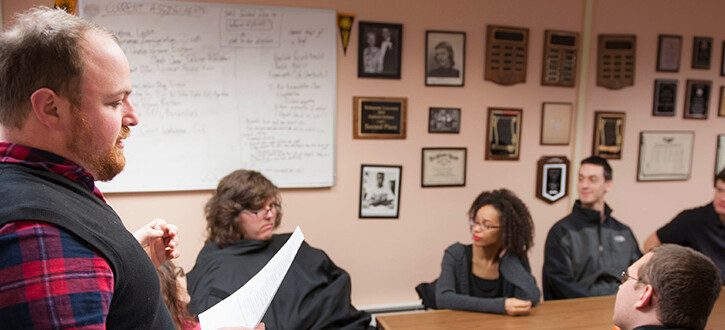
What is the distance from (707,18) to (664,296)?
334cm

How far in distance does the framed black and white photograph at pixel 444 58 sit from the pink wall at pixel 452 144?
5 cm

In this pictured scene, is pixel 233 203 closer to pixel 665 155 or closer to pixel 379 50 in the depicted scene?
pixel 379 50

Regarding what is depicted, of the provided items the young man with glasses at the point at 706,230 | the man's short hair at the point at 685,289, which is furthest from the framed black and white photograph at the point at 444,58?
the man's short hair at the point at 685,289

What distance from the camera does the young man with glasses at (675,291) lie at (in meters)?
1.41

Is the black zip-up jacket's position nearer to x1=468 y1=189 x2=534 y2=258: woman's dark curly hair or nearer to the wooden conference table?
x1=468 y1=189 x2=534 y2=258: woman's dark curly hair

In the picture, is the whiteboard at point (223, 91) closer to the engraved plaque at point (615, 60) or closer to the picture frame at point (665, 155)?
the engraved plaque at point (615, 60)

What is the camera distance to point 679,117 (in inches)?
150

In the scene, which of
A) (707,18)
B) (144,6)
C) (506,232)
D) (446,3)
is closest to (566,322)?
(506,232)

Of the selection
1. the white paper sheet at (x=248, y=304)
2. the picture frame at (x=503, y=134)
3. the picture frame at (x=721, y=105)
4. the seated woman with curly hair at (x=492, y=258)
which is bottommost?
the seated woman with curly hair at (x=492, y=258)

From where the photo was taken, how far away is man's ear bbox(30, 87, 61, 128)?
28.7 inches

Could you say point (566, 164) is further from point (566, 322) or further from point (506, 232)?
point (566, 322)

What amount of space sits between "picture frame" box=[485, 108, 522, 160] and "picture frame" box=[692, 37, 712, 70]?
1.56 meters


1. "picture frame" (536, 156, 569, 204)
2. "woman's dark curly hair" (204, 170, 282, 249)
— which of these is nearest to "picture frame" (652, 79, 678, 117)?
"picture frame" (536, 156, 569, 204)

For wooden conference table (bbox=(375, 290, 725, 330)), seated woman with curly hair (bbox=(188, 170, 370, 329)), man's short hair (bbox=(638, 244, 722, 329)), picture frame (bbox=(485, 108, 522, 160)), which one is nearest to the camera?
man's short hair (bbox=(638, 244, 722, 329))
